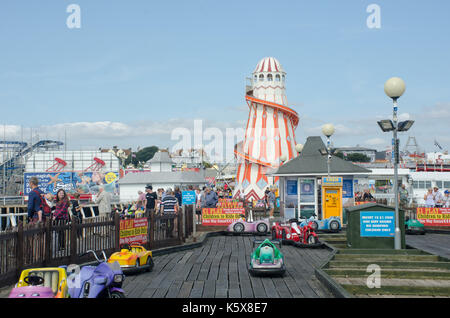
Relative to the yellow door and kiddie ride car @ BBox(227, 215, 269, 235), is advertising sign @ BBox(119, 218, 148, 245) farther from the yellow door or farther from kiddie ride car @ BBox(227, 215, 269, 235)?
the yellow door

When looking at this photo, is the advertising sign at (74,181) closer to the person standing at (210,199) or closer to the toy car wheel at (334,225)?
the person standing at (210,199)

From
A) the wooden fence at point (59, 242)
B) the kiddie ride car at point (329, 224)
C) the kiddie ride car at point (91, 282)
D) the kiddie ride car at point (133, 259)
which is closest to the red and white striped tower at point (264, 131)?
the kiddie ride car at point (329, 224)

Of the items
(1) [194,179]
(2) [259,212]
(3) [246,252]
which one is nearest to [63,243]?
(3) [246,252]

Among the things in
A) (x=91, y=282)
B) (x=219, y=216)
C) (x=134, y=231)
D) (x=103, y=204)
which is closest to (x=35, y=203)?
(x=134, y=231)

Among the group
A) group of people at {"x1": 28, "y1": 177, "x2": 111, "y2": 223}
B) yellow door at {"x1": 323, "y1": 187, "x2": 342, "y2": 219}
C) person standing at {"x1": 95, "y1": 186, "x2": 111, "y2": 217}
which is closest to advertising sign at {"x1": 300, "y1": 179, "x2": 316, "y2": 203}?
yellow door at {"x1": 323, "y1": 187, "x2": 342, "y2": 219}

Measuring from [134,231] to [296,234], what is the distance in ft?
17.2

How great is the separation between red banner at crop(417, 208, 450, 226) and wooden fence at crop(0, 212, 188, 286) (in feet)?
40.0

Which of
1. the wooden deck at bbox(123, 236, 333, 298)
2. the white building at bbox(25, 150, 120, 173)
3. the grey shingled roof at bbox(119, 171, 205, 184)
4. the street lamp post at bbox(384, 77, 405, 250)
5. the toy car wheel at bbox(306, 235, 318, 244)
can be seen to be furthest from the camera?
the white building at bbox(25, 150, 120, 173)

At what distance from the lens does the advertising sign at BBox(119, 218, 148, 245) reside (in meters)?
13.2

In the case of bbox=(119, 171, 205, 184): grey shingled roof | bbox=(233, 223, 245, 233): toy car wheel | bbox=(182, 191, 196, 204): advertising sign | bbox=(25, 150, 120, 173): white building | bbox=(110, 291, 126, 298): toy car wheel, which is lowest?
bbox=(233, 223, 245, 233): toy car wheel

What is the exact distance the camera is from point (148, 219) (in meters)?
14.5

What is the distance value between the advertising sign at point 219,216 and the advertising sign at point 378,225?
28.5 ft

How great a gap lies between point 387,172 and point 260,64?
14861mm
